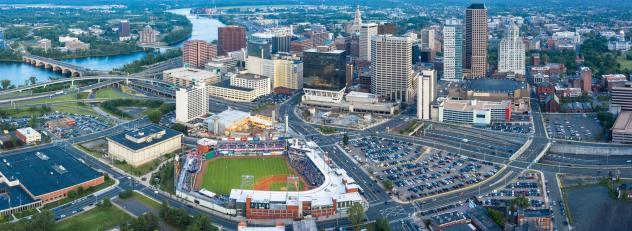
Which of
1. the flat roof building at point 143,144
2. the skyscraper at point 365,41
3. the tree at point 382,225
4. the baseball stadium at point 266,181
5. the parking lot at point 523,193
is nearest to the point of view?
the tree at point 382,225

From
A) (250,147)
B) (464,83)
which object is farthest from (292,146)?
(464,83)

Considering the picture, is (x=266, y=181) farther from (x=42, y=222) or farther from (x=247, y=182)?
(x=42, y=222)

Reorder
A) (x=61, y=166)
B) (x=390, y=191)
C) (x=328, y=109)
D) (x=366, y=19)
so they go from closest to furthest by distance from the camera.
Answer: (x=390, y=191), (x=61, y=166), (x=328, y=109), (x=366, y=19)

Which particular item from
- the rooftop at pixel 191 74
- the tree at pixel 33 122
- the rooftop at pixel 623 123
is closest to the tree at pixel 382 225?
the rooftop at pixel 623 123

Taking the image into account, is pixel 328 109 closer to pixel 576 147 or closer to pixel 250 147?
pixel 250 147

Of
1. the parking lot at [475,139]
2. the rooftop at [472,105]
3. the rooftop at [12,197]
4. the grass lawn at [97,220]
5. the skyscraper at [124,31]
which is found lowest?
the grass lawn at [97,220]

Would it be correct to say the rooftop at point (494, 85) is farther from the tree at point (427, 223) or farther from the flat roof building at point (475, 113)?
the tree at point (427, 223)

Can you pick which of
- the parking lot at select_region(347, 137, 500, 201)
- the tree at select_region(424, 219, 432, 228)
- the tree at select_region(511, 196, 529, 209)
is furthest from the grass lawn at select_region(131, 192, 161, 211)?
the tree at select_region(511, 196, 529, 209)
